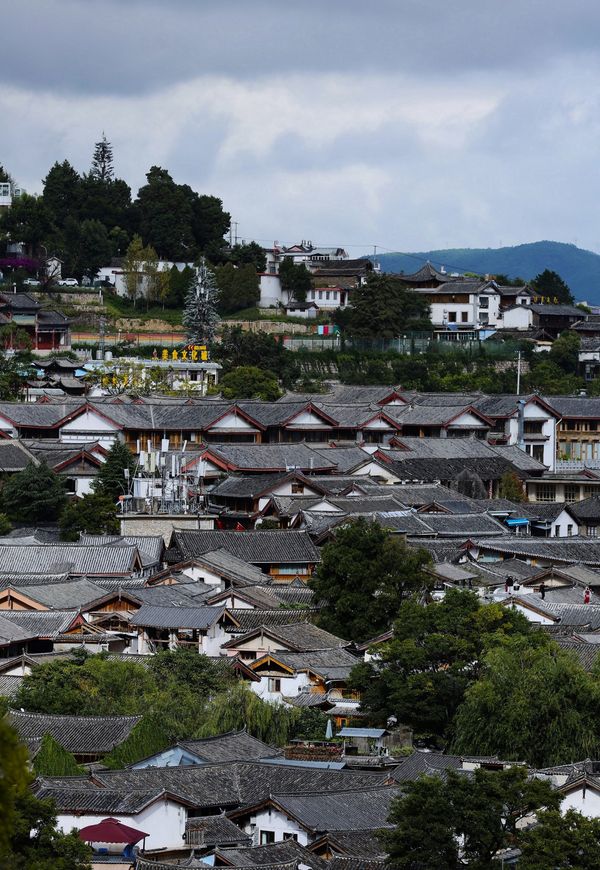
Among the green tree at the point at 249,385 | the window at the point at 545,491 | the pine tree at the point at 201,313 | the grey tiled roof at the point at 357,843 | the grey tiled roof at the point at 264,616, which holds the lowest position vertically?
the grey tiled roof at the point at 357,843

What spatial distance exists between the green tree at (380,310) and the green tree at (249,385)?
7.58 m

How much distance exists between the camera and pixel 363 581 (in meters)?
33.1

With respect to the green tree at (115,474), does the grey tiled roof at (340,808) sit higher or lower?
lower

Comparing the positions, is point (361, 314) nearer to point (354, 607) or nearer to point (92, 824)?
point (354, 607)

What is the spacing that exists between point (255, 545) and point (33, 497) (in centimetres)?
805

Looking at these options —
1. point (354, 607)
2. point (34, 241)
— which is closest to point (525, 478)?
point (354, 607)

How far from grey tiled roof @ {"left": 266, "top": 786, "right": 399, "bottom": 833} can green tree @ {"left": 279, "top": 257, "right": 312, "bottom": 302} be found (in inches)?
2121

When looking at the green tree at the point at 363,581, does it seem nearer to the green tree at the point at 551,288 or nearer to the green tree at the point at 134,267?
the green tree at the point at 134,267

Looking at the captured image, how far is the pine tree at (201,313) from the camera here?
68250 mm

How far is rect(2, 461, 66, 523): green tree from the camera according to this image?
45.6 meters

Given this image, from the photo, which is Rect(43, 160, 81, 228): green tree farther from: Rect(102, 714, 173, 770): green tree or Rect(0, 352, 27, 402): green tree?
Rect(102, 714, 173, 770): green tree

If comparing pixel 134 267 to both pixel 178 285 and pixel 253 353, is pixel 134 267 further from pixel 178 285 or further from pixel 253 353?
pixel 253 353

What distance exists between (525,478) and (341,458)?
5388 mm

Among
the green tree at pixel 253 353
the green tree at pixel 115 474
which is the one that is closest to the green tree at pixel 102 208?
the green tree at pixel 253 353
